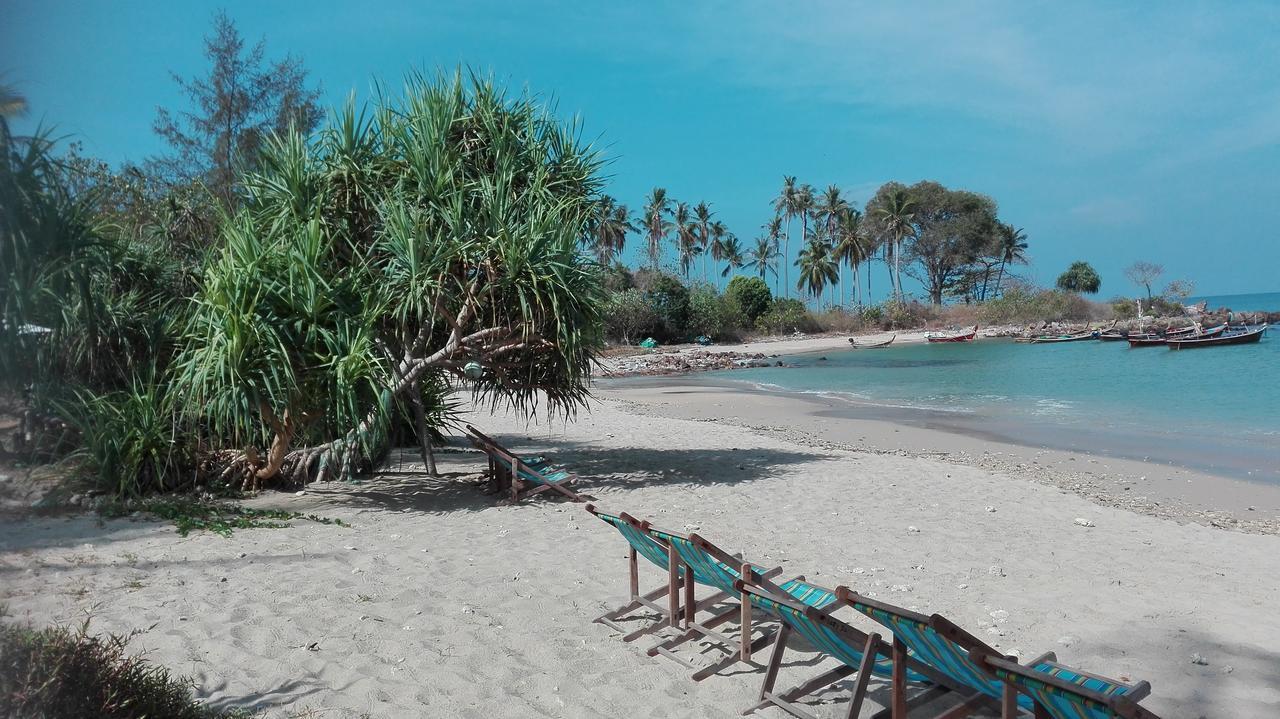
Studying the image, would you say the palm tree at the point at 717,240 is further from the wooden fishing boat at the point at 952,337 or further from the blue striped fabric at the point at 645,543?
the blue striped fabric at the point at 645,543

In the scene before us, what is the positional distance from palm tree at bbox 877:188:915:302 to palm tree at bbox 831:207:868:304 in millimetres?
2281

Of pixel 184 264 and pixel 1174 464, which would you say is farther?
pixel 1174 464

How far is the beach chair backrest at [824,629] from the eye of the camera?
354 centimetres

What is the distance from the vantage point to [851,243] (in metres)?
73.2

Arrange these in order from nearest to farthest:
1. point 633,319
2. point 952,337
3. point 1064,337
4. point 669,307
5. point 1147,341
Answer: point 1147,341
point 633,319
point 669,307
point 1064,337
point 952,337

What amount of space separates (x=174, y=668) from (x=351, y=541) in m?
2.79

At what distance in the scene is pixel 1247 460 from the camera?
43.3 feet

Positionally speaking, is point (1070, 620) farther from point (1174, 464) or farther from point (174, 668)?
point (1174, 464)

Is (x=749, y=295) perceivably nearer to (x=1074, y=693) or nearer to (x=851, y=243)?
(x=851, y=243)

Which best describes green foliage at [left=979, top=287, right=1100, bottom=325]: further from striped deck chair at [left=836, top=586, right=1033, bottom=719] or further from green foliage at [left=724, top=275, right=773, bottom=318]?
striped deck chair at [left=836, top=586, right=1033, bottom=719]

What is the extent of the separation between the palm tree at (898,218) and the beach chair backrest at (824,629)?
71.2 m

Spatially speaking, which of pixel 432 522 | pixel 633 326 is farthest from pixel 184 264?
pixel 633 326

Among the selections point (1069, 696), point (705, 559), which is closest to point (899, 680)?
point (1069, 696)

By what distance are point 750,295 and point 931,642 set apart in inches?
2362
